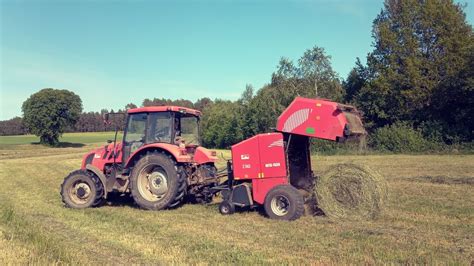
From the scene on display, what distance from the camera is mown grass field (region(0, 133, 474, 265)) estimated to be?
5.51m

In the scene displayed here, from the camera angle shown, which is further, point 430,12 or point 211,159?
point 430,12

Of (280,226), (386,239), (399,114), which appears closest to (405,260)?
(386,239)

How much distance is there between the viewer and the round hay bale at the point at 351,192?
26.0ft

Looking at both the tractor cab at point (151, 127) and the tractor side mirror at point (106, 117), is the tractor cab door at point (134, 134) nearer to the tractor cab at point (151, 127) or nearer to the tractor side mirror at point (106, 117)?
the tractor cab at point (151, 127)

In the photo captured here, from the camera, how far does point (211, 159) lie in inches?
405

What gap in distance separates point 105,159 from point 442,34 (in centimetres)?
3330

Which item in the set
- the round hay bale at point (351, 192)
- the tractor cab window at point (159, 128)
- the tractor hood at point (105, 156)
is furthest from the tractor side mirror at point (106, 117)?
the round hay bale at point (351, 192)

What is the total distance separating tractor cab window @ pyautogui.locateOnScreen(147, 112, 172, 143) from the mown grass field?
1641mm

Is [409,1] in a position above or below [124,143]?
above

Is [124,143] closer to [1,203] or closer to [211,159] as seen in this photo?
[211,159]

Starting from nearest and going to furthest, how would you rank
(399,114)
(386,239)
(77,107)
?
(386,239)
(399,114)
(77,107)

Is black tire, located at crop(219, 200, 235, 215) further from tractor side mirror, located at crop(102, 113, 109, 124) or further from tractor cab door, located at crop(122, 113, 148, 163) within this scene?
tractor side mirror, located at crop(102, 113, 109, 124)

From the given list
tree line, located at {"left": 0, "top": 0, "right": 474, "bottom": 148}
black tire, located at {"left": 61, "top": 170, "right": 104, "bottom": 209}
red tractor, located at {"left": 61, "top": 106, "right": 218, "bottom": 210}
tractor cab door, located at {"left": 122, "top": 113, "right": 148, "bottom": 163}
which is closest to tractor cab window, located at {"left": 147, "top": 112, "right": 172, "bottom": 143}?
red tractor, located at {"left": 61, "top": 106, "right": 218, "bottom": 210}

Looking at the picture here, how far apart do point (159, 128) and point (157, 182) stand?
4.15 ft
